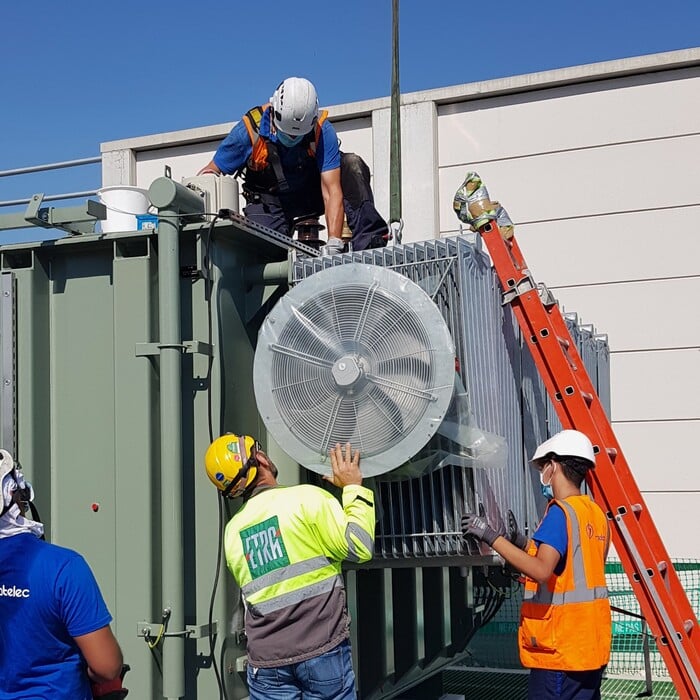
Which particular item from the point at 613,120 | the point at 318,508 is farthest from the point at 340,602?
the point at 613,120

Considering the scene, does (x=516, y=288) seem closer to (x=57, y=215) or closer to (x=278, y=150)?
(x=278, y=150)

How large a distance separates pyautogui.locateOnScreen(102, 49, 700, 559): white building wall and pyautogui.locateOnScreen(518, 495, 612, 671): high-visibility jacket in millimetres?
7166

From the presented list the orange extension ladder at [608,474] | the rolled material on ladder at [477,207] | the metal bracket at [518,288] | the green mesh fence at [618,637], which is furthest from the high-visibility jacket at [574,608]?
the green mesh fence at [618,637]

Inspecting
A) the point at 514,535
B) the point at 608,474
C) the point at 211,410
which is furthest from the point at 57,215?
the point at 608,474

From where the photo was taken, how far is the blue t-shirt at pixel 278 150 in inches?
218

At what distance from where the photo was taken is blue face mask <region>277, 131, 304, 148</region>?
17.9ft

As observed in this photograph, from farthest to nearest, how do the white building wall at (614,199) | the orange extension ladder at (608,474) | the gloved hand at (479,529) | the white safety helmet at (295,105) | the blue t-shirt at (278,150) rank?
the white building wall at (614,199), the blue t-shirt at (278,150), the white safety helmet at (295,105), the orange extension ladder at (608,474), the gloved hand at (479,529)

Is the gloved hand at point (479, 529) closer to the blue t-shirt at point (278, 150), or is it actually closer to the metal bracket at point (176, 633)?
the metal bracket at point (176, 633)

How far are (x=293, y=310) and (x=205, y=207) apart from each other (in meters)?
0.78

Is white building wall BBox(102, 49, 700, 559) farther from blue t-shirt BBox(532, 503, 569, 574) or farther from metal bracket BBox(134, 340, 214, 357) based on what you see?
metal bracket BBox(134, 340, 214, 357)

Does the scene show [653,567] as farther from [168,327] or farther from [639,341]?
[639,341]

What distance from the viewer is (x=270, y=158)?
5605 millimetres

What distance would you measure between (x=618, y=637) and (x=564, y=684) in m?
4.85

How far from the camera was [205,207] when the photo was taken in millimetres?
4660
